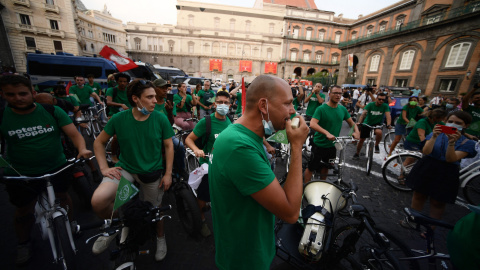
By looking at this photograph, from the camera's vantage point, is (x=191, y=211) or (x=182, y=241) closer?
(x=191, y=211)

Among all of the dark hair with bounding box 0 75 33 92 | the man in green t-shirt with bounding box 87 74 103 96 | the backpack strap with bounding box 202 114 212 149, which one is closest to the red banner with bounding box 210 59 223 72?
the man in green t-shirt with bounding box 87 74 103 96

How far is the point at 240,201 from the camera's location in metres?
1.22

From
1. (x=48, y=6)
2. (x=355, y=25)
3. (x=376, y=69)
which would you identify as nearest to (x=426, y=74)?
(x=376, y=69)

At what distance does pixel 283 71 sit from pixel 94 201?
2017 inches

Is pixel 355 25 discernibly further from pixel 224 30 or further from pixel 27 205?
pixel 27 205

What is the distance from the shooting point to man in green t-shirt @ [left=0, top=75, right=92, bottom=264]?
217 cm

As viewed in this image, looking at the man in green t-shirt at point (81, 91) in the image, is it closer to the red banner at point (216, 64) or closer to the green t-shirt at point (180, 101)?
the green t-shirt at point (180, 101)

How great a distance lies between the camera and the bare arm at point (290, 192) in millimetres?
1102

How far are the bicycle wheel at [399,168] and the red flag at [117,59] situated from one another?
624 cm

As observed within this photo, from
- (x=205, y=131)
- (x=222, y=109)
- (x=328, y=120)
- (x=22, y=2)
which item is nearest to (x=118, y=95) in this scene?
(x=205, y=131)

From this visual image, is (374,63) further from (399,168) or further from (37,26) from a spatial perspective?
(37,26)

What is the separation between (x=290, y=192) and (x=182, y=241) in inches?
96.2

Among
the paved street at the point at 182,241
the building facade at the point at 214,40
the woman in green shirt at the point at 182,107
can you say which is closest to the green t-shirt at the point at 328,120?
the paved street at the point at 182,241

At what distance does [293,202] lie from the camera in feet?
3.82
